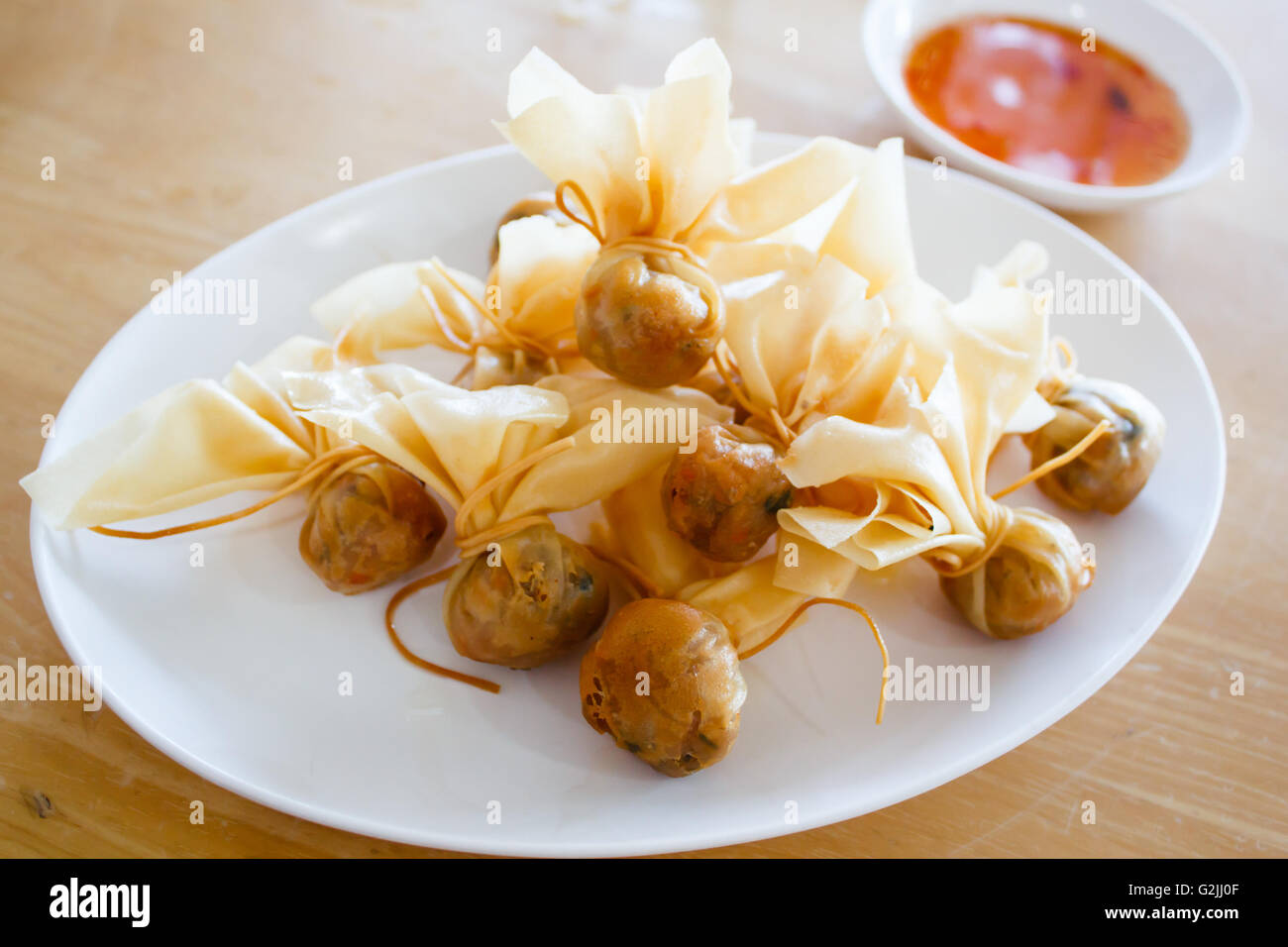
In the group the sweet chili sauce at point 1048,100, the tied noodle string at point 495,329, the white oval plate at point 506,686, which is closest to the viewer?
the white oval plate at point 506,686

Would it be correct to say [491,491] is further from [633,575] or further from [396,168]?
[396,168]

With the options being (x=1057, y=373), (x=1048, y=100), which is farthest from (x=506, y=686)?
(x=1048, y=100)

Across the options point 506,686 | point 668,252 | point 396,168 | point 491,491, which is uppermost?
point 396,168

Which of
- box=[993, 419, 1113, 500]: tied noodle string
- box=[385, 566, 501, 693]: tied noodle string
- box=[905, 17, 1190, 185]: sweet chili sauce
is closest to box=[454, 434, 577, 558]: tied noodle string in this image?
box=[385, 566, 501, 693]: tied noodle string

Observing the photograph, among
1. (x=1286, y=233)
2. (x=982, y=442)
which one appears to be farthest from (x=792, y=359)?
(x=1286, y=233)

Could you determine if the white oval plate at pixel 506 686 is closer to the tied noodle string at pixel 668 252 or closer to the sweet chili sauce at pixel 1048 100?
the tied noodle string at pixel 668 252

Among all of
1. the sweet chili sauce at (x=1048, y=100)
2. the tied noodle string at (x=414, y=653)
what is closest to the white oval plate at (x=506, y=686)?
the tied noodle string at (x=414, y=653)
